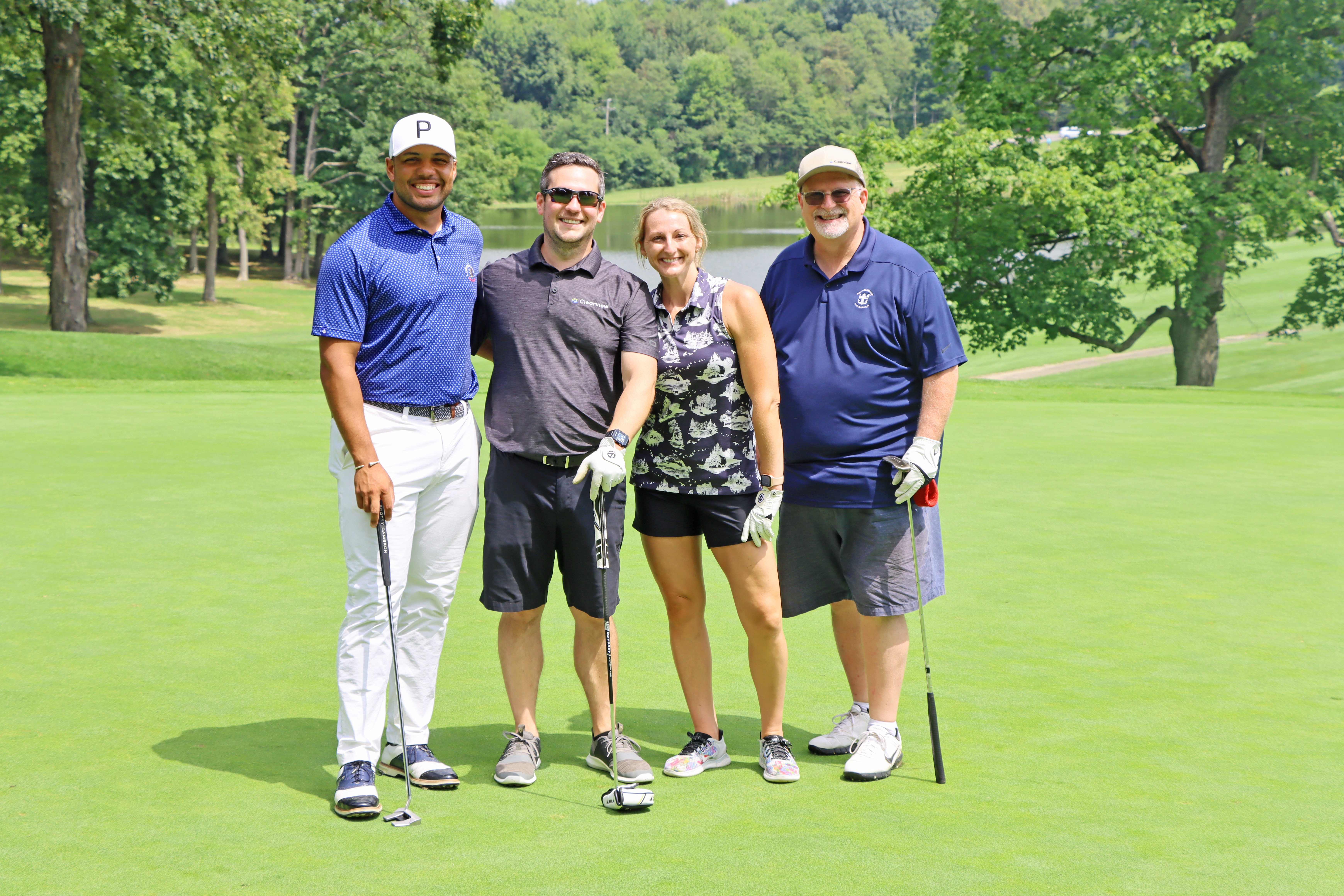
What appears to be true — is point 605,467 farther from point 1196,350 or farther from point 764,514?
point 1196,350

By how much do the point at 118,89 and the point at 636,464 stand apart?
22.2 m

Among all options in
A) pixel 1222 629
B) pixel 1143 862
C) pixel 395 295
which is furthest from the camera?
pixel 1222 629

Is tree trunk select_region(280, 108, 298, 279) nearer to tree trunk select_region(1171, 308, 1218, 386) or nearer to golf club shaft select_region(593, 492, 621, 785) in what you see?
tree trunk select_region(1171, 308, 1218, 386)

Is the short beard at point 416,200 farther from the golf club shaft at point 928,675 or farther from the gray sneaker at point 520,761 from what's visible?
the golf club shaft at point 928,675

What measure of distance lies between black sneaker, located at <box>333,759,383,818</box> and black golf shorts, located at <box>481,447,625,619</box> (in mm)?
646

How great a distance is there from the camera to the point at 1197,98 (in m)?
25.1

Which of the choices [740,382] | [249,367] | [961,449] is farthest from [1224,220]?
[740,382]

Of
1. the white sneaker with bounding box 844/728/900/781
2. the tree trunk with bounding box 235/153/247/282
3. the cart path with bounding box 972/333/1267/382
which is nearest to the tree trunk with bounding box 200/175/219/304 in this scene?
the tree trunk with bounding box 235/153/247/282

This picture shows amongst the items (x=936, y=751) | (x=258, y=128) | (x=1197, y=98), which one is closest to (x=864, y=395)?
(x=936, y=751)

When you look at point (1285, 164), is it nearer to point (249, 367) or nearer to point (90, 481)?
point (249, 367)

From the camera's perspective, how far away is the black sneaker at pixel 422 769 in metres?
3.57


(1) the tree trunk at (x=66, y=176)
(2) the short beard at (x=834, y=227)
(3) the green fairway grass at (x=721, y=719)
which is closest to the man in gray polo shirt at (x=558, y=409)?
(3) the green fairway grass at (x=721, y=719)

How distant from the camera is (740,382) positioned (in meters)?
3.81

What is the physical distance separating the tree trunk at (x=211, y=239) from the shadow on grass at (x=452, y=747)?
36482 mm
